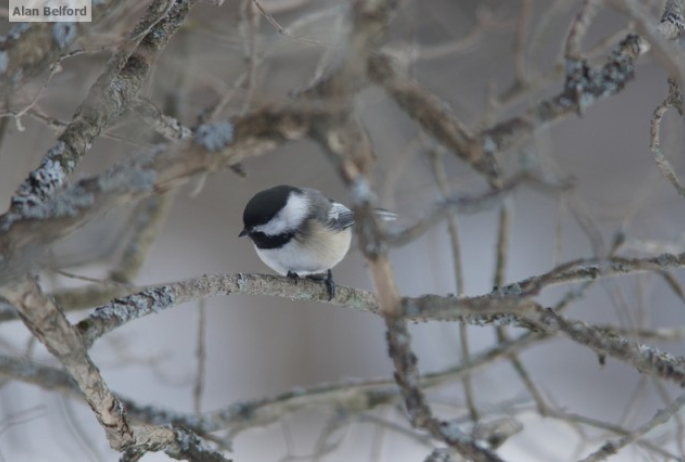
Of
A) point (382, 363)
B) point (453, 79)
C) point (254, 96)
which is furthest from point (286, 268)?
point (382, 363)

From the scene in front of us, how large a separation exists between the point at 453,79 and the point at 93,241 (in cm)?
279

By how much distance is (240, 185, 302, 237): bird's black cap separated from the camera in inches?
94.0

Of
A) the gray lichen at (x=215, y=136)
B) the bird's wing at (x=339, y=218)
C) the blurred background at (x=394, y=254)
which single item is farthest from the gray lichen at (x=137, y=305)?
the blurred background at (x=394, y=254)

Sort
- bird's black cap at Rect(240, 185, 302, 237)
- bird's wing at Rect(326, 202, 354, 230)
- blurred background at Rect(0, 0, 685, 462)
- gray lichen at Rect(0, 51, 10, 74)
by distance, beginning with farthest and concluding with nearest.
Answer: blurred background at Rect(0, 0, 685, 462) < bird's wing at Rect(326, 202, 354, 230) < bird's black cap at Rect(240, 185, 302, 237) < gray lichen at Rect(0, 51, 10, 74)

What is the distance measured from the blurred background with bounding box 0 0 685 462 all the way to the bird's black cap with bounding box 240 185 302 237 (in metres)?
0.74

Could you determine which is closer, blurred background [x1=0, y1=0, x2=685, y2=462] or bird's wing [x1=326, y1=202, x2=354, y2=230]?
bird's wing [x1=326, y1=202, x2=354, y2=230]

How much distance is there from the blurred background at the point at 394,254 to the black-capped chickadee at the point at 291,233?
62cm

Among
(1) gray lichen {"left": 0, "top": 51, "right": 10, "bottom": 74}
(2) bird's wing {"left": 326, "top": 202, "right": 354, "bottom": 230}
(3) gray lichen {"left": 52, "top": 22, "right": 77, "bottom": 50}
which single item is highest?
(2) bird's wing {"left": 326, "top": 202, "right": 354, "bottom": 230}

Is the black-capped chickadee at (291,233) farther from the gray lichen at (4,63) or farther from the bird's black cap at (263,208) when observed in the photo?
the gray lichen at (4,63)

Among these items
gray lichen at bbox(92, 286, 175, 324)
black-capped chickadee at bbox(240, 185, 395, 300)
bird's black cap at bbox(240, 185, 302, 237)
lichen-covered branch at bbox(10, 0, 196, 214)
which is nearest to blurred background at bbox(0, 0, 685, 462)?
black-capped chickadee at bbox(240, 185, 395, 300)

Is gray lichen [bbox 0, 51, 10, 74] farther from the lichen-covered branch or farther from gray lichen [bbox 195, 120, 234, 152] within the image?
gray lichen [bbox 195, 120, 234, 152]

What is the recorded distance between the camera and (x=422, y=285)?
5.84m

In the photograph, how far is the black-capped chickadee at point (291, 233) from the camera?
2414 mm

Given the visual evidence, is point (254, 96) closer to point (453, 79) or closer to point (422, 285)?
point (453, 79)
